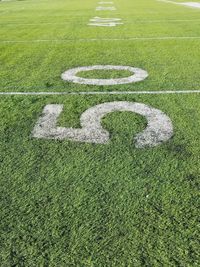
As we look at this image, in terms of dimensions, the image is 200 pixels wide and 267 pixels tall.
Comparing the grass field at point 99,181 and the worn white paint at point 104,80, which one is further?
the worn white paint at point 104,80

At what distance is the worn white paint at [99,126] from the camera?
381cm

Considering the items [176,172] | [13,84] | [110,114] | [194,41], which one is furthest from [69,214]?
[194,41]

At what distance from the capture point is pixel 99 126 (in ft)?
13.5

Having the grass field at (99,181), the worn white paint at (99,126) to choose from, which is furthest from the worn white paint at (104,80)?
the worn white paint at (99,126)

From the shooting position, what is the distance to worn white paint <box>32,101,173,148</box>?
12.5ft

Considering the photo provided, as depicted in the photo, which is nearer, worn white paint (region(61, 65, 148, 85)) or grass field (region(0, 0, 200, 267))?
grass field (region(0, 0, 200, 267))

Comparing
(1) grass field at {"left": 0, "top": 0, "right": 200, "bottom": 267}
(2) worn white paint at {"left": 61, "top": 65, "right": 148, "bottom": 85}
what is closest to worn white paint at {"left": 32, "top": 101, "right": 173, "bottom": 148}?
(1) grass field at {"left": 0, "top": 0, "right": 200, "bottom": 267}

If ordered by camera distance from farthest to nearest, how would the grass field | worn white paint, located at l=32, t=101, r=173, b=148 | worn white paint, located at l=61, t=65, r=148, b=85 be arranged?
1. worn white paint, located at l=61, t=65, r=148, b=85
2. worn white paint, located at l=32, t=101, r=173, b=148
3. the grass field

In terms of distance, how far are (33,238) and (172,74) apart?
4.27 meters

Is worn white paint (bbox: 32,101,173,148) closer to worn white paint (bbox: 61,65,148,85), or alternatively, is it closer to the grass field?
the grass field

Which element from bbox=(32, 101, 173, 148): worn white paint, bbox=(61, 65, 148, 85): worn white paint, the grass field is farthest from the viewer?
bbox=(61, 65, 148, 85): worn white paint

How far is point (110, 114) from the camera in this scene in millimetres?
4410

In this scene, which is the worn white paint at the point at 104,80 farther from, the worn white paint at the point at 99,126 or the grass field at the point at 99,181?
the worn white paint at the point at 99,126

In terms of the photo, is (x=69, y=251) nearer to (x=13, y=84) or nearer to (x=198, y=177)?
(x=198, y=177)
